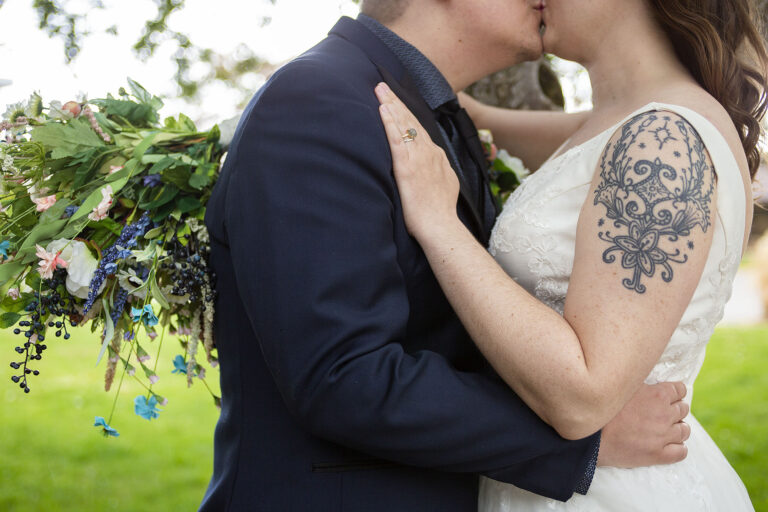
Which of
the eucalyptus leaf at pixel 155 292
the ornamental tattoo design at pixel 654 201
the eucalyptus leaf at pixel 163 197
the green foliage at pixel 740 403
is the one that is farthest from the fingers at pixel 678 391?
the green foliage at pixel 740 403

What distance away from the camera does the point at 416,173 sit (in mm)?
1918

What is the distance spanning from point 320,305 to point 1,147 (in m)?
1.19

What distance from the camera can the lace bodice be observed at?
199 cm

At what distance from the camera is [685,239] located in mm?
1711

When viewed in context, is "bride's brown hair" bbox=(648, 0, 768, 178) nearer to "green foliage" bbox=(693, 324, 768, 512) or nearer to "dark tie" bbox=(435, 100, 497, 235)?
"dark tie" bbox=(435, 100, 497, 235)

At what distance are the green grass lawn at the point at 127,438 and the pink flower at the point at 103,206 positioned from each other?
139 inches

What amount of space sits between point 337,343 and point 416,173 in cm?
55

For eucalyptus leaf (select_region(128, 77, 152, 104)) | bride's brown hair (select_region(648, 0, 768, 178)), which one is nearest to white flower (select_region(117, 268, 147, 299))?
eucalyptus leaf (select_region(128, 77, 152, 104))

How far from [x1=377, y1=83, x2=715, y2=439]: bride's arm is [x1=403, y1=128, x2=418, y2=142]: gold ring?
0.33 meters

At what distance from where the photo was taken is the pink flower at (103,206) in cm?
207

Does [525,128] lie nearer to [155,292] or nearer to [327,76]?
[327,76]

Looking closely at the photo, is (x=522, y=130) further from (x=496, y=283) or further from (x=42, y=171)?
(x=42, y=171)

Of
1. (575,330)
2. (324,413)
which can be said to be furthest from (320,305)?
(575,330)

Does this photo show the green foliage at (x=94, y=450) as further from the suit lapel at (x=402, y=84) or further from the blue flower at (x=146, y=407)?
the suit lapel at (x=402, y=84)
